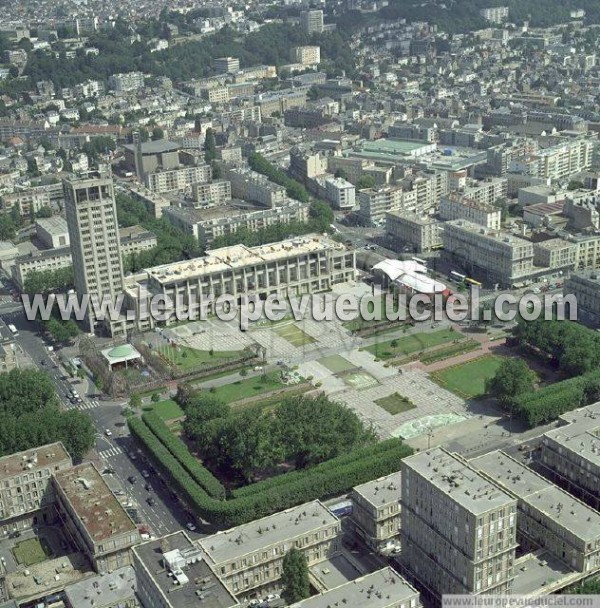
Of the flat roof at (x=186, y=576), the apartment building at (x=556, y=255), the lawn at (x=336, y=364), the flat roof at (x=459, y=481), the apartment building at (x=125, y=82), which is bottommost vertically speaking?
the lawn at (x=336, y=364)

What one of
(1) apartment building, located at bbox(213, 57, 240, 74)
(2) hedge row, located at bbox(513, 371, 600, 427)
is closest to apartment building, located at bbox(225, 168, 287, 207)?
(2) hedge row, located at bbox(513, 371, 600, 427)

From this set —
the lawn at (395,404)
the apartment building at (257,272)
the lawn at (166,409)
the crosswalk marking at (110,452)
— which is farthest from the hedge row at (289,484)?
the apartment building at (257,272)

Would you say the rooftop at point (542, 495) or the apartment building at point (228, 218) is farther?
the apartment building at point (228, 218)

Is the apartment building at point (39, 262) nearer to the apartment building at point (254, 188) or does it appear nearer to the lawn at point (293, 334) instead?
the lawn at point (293, 334)

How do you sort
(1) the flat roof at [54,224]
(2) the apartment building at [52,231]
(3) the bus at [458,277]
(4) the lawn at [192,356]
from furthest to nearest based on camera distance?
(1) the flat roof at [54,224] → (2) the apartment building at [52,231] → (3) the bus at [458,277] → (4) the lawn at [192,356]

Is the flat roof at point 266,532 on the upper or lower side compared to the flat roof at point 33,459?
lower

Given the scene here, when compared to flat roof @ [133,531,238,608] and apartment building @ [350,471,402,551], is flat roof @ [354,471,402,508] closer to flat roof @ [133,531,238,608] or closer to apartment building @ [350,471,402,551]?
apartment building @ [350,471,402,551]
